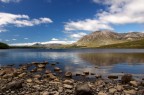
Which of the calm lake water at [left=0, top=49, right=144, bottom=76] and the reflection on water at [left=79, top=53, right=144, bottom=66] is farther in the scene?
the reflection on water at [left=79, top=53, right=144, bottom=66]

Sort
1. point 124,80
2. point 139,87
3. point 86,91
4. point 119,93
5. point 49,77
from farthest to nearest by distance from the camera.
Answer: point 49,77, point 124,80, point 139,87, point 119,93, point 86,91

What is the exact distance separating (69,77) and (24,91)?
1665 cm

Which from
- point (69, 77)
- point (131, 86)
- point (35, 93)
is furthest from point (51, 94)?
point (69, 77)

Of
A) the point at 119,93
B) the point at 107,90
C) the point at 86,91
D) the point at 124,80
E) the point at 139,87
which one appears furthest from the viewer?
the point at 124,80

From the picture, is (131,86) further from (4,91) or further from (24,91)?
(4,91)

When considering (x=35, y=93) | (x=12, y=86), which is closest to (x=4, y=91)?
(x=12, y=86)

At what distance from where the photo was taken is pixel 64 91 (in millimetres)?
28500

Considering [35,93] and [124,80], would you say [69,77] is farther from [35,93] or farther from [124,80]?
[35,93]

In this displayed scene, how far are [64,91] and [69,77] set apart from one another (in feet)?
50.5

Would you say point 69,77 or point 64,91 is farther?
point 69,77

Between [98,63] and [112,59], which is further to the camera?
[112,59]

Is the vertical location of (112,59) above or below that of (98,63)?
above

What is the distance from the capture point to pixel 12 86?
29.3 m

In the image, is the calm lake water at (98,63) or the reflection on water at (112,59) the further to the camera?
the reflection on water at (112,59)
